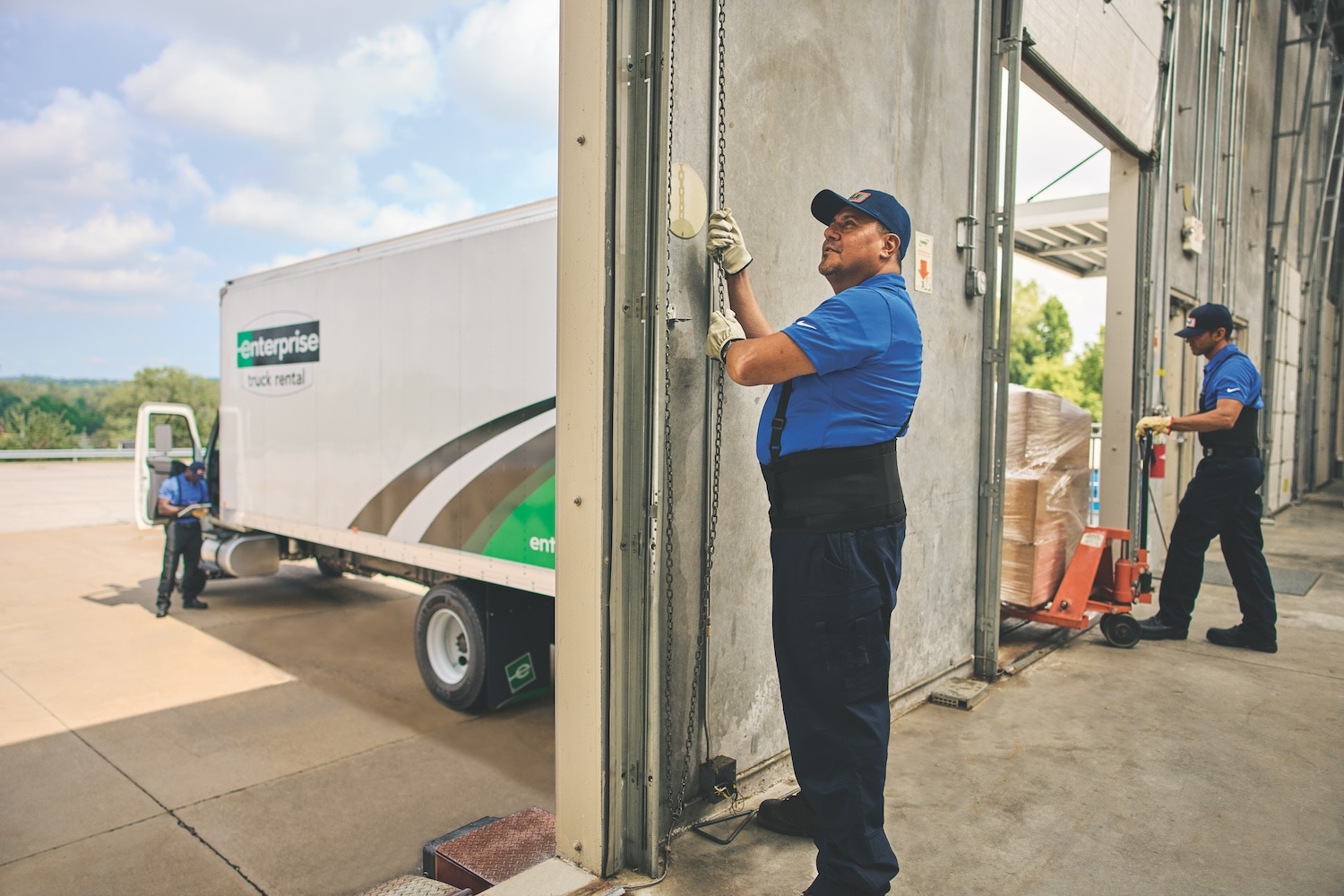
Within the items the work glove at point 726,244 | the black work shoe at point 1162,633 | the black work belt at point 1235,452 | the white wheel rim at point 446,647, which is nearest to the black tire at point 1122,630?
the black work shoe at point 1162,633

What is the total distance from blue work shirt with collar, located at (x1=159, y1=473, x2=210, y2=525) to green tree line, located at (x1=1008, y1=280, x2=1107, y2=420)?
45.3 meters

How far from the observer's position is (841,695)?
238 centimetres

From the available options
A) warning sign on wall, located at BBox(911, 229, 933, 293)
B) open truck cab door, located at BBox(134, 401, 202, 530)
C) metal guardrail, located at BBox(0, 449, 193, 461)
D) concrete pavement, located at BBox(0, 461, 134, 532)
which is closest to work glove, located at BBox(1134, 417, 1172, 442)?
warning sign on wall, located at BBox(911, 229, 933, 293)

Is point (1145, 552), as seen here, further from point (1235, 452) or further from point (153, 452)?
point (153, 452)

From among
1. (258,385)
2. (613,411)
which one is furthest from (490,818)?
(258,385)

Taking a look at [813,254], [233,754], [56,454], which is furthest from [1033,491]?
[56,454]

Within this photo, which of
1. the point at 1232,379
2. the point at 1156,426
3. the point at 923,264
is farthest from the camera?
the point at 1156,426

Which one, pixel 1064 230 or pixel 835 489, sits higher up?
pixel 1064 230

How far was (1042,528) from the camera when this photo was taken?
198 inches

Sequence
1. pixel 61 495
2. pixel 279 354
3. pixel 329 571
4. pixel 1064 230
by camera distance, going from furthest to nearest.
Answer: pixel 61 495
pixel 1064 230
pixel 329 571
pixel 279 354

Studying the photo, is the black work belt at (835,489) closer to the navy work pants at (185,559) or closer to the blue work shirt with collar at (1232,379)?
the blue work shirt with collar at (1232,379)

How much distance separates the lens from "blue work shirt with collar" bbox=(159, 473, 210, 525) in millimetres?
8344

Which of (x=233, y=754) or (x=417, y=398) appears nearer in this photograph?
(x=233, y=754)

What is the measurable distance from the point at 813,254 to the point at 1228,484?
351 centimetres
